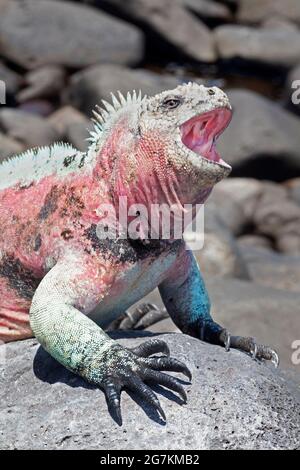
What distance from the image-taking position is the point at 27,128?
1852cm

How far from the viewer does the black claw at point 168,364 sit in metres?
4.35

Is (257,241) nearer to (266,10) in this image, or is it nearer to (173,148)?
(266,10)

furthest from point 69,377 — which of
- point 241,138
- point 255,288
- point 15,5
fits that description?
point 15,5

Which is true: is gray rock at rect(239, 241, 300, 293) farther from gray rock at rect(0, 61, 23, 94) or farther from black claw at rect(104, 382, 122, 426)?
gray rock at rect(0, 61, 23, 94)

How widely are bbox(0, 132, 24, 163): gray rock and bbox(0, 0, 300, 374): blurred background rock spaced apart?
0.14 ft

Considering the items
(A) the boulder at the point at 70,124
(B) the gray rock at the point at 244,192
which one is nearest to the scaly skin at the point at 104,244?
(A) the boulder at the point at 70,124

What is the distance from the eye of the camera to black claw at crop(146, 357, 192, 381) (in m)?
4.35

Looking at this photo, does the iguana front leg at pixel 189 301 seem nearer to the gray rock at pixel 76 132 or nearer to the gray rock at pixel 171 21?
the gray rock at pixel 76 132

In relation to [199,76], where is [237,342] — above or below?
above

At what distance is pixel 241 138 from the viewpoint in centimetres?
1855

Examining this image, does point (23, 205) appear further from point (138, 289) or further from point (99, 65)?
point (99, 65)

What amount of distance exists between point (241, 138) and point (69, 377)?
14402 mm

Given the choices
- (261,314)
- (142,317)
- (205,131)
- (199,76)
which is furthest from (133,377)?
(199,76)

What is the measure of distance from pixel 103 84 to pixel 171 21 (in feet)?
17.2
